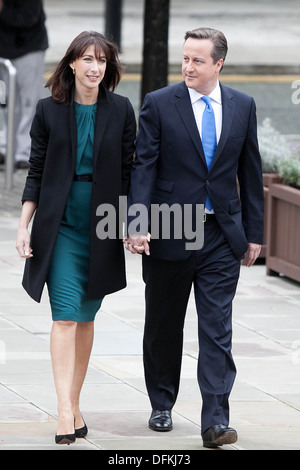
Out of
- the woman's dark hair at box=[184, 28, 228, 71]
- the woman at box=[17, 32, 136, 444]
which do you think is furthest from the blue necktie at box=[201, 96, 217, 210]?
the woman at box=[17, 32, 136, 444]

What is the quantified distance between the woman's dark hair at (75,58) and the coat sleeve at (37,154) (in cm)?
11

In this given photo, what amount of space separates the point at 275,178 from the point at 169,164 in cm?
389

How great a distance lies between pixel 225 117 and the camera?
554cm

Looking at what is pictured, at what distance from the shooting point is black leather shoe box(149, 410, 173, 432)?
18.6 feet

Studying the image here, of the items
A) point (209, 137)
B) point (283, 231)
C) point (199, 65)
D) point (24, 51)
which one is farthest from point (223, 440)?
point (24, 51)

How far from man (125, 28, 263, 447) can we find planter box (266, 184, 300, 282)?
11.2 feet

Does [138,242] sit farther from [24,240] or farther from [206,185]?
[24,240]

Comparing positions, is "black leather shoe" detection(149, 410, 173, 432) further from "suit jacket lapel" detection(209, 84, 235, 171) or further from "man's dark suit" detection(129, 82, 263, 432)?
"suit jacket lapel" detection(209, 84, 235, 171)

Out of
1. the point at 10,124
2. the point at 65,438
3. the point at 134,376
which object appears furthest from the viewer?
the point at 10,124

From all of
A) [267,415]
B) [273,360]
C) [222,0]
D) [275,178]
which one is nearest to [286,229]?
[275,178]

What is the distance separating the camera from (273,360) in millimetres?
7051

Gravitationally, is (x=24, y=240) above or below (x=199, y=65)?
below

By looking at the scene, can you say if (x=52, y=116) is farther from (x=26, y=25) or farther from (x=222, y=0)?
(x=222, y=0)

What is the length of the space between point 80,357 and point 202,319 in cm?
58
